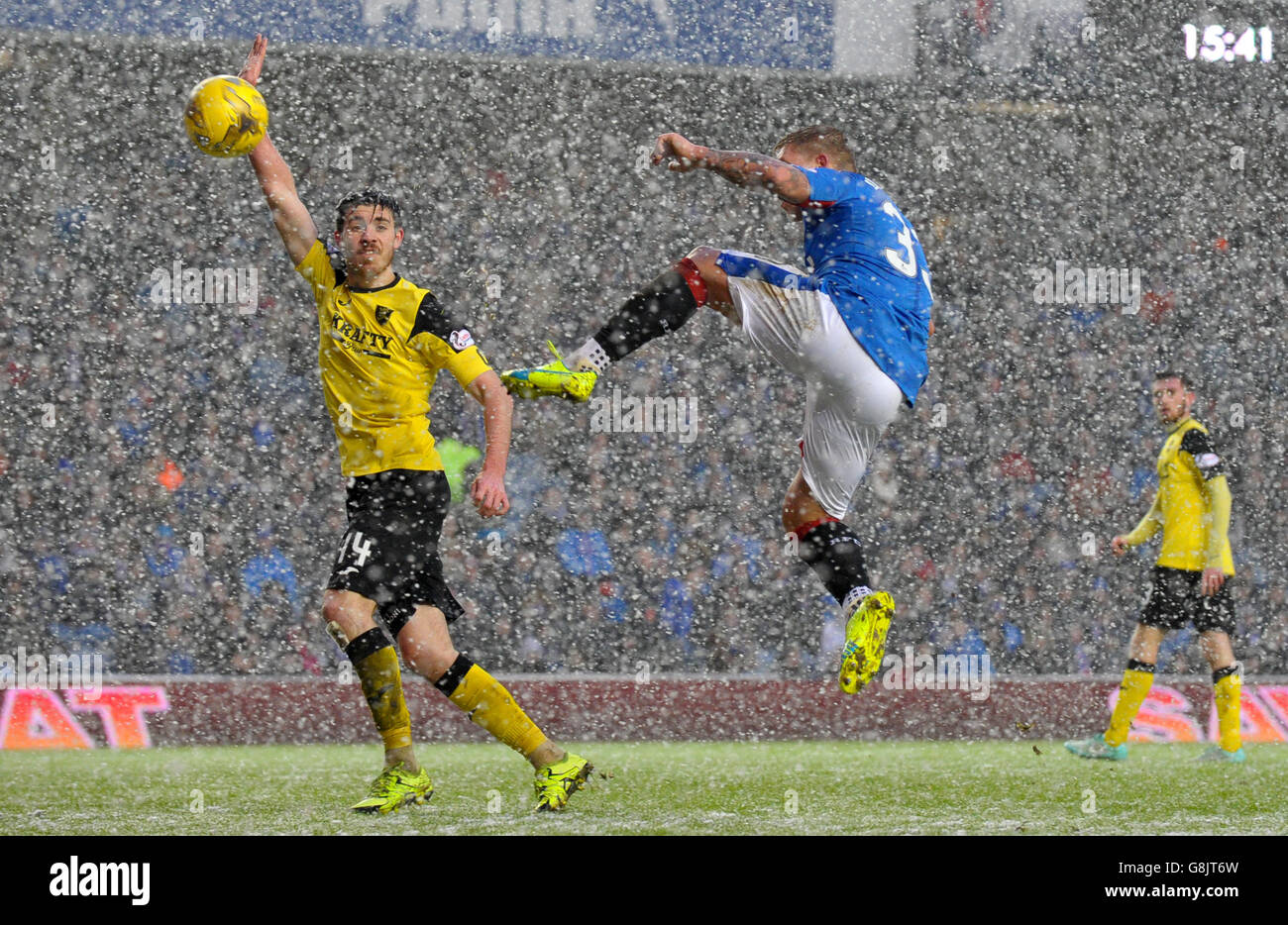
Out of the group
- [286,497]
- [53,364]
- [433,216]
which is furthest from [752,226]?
[53,364]

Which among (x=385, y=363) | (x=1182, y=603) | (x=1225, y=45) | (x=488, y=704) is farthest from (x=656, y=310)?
(x=1225, y=45)

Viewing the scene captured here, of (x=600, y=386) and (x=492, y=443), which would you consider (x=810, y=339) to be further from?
(x=600, y=386)

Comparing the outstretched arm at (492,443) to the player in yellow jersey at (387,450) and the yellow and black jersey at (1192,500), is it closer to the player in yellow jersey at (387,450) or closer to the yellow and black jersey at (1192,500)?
the player in yellow jersey at (387,450)

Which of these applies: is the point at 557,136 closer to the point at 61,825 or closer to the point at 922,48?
the point at 922,48

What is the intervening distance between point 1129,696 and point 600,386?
4.63 metres

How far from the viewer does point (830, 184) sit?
14.3 ft

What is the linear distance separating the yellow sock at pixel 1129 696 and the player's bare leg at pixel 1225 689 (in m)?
0.34

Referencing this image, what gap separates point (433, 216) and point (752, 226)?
92.8 inches

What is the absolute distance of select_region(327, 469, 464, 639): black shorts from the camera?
180 inches

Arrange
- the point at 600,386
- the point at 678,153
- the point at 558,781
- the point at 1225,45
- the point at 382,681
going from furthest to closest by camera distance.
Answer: the point at 1225,45
the point at 600,386
the point at 558,781
the point at 382,681
the point at 678,153

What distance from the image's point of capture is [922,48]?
11.8m

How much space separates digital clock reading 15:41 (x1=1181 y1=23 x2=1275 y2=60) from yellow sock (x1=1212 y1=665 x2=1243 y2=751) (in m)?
6.40

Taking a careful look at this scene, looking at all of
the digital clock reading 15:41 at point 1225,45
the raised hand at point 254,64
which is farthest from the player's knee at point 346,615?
the digital clock reading 15:41 at point 1225,45

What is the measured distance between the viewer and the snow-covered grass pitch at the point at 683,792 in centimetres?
486
